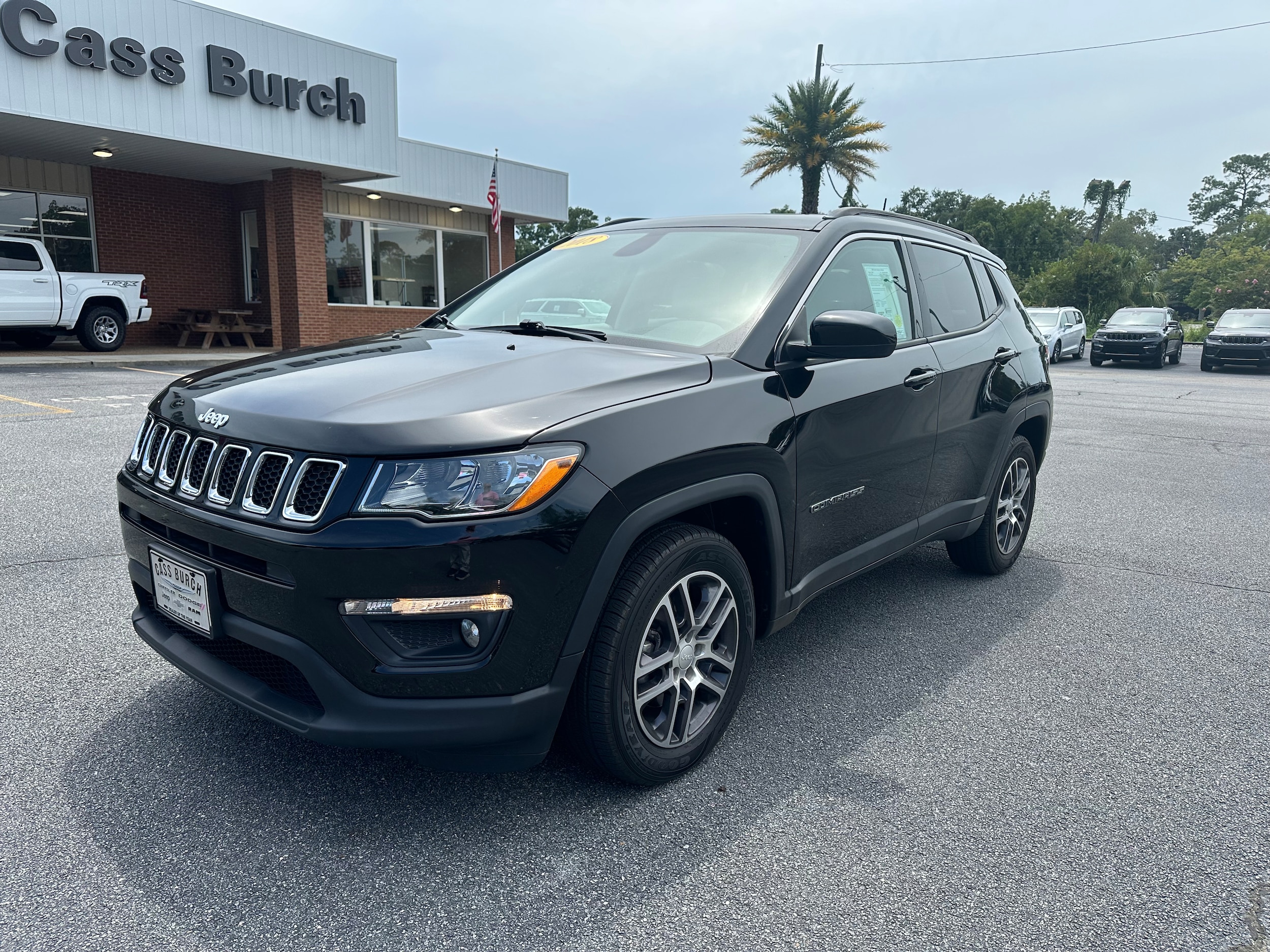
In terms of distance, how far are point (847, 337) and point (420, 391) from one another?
4.64ft

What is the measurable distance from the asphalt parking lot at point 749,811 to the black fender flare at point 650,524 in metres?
0.60

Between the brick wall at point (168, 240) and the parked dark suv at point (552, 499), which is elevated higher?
the brick wall at point (168, 240)

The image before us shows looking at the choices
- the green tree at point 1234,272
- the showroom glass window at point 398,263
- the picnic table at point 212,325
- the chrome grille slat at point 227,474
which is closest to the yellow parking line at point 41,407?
the chrome grille slat at point 227,474

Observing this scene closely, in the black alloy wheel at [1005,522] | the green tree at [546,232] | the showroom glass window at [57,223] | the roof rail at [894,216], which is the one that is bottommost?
the black alloy wheel at [1005,522]

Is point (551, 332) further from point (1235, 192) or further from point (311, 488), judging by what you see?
point (1235, 192)

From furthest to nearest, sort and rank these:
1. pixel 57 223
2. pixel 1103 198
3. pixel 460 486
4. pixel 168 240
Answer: pixel 1103 198 < pixel 168 240 < pixel 57 223 < pixel 460 486

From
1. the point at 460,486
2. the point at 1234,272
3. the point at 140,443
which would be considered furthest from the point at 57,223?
the point at 1234,272

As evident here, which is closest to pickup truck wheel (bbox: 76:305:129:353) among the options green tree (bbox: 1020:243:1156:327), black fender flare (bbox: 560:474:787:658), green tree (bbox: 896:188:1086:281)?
black fender flare (bbox: 560:474:787:658)

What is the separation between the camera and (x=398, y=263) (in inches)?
934

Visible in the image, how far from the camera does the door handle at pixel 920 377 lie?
380 cm

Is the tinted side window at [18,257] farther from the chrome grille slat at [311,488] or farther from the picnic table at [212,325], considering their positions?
the chrome grille slat at [311,488]

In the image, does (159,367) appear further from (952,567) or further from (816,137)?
(816,137)

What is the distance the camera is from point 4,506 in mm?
5695

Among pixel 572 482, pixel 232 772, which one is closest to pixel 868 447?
pixel 572 482
